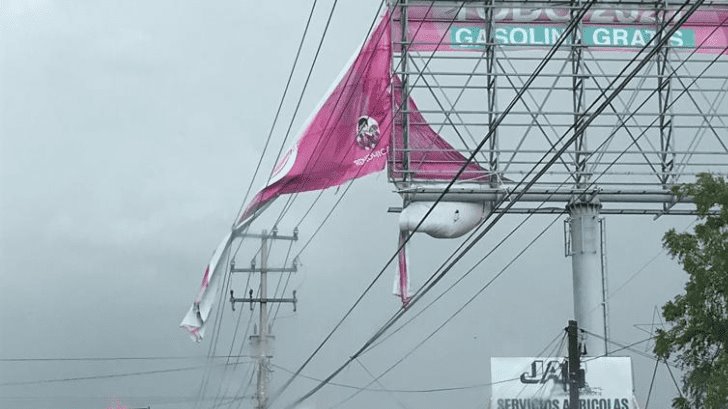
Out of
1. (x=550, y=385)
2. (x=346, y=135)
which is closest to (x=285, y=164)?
(x=346, y=135)

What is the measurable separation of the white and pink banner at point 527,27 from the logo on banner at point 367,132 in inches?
66.5

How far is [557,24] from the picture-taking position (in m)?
25.9

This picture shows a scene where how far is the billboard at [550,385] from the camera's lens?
92.8 ft

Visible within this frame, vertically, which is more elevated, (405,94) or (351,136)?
(405,94)

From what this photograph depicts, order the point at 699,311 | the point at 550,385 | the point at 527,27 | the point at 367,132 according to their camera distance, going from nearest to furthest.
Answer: the point at 699,311 < the point at 367,132 < the point at 527,27 < the point at 550,385

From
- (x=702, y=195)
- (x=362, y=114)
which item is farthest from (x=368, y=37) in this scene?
(x=702, y=195)

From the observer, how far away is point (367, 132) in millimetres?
24953

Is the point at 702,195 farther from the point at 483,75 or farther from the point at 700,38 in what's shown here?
the point at 700,38

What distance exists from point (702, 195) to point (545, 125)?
565cm

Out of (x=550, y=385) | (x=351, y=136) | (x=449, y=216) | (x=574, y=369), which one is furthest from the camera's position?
(x=550, y=385)

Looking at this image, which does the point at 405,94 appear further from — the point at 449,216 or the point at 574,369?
the point at 574,369

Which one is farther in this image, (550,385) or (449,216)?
(550,385)

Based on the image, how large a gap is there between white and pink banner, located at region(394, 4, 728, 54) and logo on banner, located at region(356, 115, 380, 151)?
5.54 ft

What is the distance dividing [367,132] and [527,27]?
3.81 metres
